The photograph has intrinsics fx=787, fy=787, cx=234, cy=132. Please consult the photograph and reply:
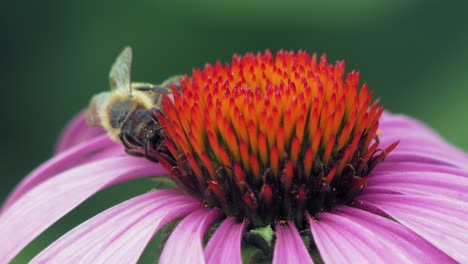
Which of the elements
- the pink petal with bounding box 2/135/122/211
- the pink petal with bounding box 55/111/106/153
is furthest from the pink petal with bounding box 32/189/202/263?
the pink petal with bounding box 55/111/106/153

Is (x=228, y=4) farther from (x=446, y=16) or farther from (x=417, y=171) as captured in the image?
(x=417, y=171)

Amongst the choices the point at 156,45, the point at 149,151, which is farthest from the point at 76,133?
the point at 156,45

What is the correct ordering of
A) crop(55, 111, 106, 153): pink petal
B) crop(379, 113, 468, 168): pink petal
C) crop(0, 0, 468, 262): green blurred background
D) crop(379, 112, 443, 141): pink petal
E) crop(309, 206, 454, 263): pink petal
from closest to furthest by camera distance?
crop(309, 206, 454, 263): pink petal < crop(379, 113, 468, 168): pink petal < crop(379, 112, 443, 141): pink petal < crop(55, 111, 106, 153): pink petal < crop(0, 0, 468, 262): green blurred background

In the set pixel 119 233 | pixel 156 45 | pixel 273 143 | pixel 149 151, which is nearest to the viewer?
pixel 119 233

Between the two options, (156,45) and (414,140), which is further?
(156,45)

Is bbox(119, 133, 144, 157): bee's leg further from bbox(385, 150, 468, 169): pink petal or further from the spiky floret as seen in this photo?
bbox(385, 150, 468, 169): pink petal

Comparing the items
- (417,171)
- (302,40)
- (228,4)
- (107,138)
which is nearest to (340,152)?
(417,171)

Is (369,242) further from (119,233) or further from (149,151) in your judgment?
(149,151)
